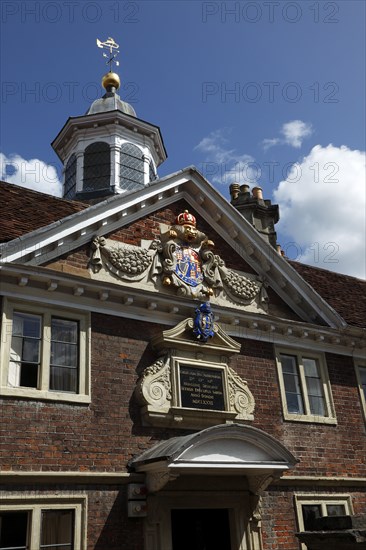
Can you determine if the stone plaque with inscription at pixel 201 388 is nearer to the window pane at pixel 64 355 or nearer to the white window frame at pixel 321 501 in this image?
the window pane at pixel 64 355

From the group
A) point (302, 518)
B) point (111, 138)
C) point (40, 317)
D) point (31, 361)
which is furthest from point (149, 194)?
point (302, 518)

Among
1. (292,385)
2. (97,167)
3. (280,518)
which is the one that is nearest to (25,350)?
(280,518)

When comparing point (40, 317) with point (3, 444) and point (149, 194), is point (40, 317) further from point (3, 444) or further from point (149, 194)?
point (149, 194)

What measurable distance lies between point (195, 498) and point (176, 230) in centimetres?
581

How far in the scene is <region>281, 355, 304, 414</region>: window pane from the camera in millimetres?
13492

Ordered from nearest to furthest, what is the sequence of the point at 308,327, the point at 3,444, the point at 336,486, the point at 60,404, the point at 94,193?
the point at 3,444
the point at 60,404
the point at 336,486
the point at 308,327
the point at 94,193

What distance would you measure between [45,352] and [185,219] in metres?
4.89

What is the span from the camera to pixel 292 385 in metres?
13.7

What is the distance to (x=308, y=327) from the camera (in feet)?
46.1

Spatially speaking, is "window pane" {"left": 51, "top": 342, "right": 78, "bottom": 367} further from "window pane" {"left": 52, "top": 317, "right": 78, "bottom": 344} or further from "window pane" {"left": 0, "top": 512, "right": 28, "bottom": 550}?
"window pane" {"left": 0, "top": 512, "right": 28, "bottom": 550}

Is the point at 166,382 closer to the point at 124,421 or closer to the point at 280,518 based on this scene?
the point at 124,421

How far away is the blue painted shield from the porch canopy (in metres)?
3.61

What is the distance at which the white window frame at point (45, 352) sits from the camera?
986 centimetres

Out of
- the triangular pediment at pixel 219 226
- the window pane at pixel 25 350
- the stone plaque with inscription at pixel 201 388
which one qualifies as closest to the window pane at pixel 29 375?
the window pane at pixel 25 350
